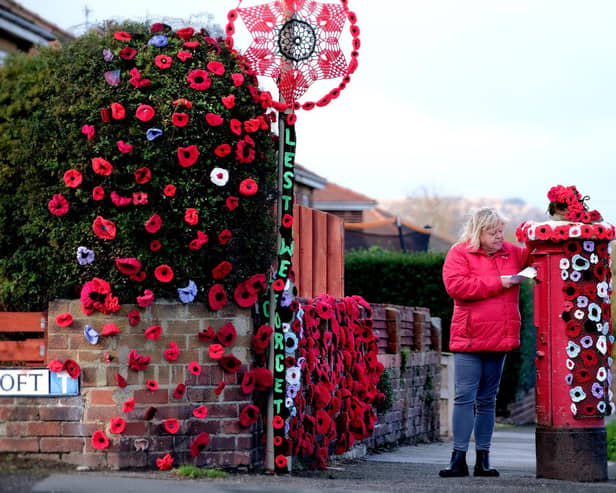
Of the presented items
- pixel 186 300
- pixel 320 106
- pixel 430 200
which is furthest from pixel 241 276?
pixel 430 200

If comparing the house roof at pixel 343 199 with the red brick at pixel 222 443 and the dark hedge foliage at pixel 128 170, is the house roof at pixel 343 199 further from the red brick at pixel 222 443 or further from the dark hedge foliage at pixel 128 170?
the red brick at pixel 222 443

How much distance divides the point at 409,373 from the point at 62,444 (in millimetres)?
5753

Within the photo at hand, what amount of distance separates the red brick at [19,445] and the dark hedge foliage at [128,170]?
36.9 inches

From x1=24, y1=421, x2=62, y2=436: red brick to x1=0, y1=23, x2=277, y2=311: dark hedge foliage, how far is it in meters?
0.85

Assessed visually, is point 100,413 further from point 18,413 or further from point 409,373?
point 409,373

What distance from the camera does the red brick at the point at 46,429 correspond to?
22.8 ft

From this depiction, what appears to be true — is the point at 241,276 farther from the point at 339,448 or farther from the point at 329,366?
the point at 339,448

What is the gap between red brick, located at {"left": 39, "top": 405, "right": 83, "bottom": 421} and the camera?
6.95m

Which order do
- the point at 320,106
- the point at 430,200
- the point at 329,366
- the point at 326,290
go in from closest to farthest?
1. the point at 320,106
2. the point at 329,366
3. the point at 326,290
4. the point at 430,200

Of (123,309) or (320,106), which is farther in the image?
(320,106)

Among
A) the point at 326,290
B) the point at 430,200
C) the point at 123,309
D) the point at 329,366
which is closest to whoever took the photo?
the point at 123,309

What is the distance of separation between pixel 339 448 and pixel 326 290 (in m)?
1.67

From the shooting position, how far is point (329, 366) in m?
8.72

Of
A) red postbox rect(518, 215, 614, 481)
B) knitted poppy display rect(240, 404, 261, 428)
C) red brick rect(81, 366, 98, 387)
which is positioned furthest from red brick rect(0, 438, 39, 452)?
red postbox rect(518, 215, 614, 481)
